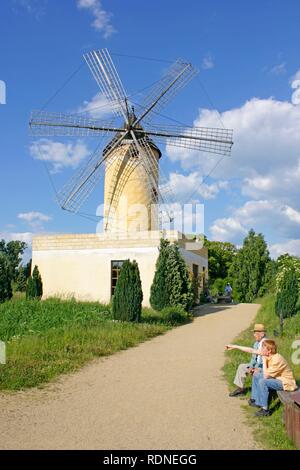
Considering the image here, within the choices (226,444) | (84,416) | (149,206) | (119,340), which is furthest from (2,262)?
(226,444)

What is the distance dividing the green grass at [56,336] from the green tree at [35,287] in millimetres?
3914

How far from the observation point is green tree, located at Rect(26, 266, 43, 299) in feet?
69.2

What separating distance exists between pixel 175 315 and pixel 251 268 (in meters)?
12.4

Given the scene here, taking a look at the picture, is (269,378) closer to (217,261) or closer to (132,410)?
(132,410)

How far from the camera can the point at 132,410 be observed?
18.5ft

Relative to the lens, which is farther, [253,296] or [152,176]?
[253,296]

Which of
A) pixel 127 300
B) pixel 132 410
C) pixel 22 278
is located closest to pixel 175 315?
pixel 127 300

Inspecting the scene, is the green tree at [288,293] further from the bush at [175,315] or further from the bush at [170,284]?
the bush at [170,284]

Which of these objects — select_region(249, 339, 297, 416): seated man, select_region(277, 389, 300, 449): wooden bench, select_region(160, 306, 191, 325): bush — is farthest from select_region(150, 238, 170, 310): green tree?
select_region(277, 389, 300, 449): wooden bench

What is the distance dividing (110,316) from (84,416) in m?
9.23

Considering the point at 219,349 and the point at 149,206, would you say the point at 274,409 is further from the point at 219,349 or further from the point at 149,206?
the point at 149,206

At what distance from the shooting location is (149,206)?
74.2ft

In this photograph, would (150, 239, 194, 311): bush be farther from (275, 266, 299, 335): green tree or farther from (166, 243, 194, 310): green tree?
(275, 266, 299, 335): green tree

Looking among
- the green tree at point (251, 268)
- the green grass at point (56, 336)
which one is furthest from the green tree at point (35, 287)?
the green tree at point (251, 268)
